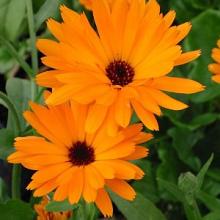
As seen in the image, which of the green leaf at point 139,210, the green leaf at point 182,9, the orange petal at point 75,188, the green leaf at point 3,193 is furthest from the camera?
the green leaf at point 182,9

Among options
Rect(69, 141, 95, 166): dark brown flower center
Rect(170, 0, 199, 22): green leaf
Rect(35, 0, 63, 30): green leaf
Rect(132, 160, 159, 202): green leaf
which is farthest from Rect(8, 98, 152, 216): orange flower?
Rect(170, 0, 199, 22): green leaf

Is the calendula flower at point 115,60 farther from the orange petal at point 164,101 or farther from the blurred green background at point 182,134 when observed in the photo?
the blurred green background at point 182,134

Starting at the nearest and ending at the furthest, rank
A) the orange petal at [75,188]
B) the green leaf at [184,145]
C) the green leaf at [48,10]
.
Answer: the orange petal at [75,188], the green leaf at [48,10], the green leaf at [184,145]

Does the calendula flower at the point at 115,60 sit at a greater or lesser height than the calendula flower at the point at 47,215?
greater

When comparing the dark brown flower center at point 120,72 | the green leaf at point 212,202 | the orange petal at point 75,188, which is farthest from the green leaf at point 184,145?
the orange petal at point 75,188

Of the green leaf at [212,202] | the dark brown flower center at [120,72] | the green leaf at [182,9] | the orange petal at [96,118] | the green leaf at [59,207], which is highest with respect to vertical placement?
the green leaf at [182,9]

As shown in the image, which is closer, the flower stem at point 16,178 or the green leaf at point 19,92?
the flower stem at point 16,178

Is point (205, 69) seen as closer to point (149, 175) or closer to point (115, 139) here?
point (149, 175)

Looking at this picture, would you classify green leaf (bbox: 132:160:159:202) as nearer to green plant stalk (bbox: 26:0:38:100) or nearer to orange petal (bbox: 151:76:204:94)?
green plant stalk (bbox: 26:0:38:100)
